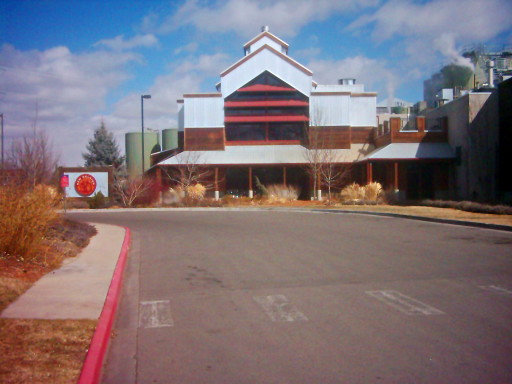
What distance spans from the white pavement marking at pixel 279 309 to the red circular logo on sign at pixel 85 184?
3304cm

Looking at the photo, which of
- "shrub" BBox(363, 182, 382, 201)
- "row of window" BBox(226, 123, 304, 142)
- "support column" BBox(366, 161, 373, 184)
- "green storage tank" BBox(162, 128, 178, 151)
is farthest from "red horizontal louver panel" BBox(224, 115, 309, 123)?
"green storage tank" BBox(162, 128, 178, 151)

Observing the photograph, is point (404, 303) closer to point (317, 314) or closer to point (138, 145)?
point (317, 314)

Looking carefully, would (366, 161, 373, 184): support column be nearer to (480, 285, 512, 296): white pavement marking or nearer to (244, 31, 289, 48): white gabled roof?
(244, 31, 289, 48): white gabled roof

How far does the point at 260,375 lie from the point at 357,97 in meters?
44.6

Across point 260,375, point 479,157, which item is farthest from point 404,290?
point 479,157

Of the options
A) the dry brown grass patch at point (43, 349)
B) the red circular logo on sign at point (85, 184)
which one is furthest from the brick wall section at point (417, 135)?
the dry brown grass patch at point (43, 349)

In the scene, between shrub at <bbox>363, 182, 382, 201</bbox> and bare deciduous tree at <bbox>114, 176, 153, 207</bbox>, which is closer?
shrub at <bbox>363, 182, 382, 201</bbox>

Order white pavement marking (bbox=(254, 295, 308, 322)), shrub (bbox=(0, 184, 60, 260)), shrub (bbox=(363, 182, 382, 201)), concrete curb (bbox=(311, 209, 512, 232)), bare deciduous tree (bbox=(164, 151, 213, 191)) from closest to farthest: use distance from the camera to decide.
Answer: white pavement marking (bbox=(254, 295, 308, 322)) → shrub (bbox=(0, 184, 60, 260)) → concrete curb (bbox=(311, 209, 512, 232)) → shrub (bbox=(363, 182, 382, 201)) → bare deciduous tree (bbox=(164, 151, 213, 191))

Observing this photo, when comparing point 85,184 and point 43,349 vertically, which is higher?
point 85,184

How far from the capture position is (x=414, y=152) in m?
39.7

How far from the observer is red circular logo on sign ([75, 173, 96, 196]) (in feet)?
131

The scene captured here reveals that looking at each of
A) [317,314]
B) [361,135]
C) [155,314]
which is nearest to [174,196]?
[361,135]

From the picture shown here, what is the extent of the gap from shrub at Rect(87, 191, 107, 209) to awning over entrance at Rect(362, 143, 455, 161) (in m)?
19.5

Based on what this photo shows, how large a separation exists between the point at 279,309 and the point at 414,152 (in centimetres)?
3368
